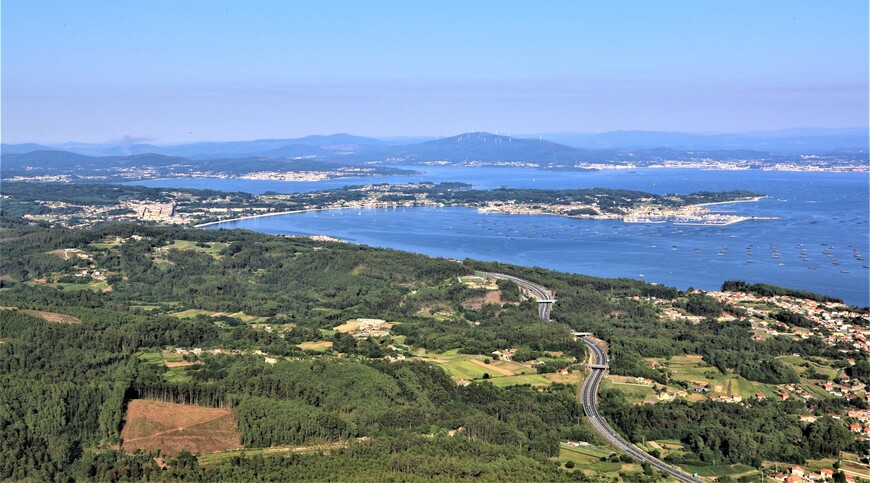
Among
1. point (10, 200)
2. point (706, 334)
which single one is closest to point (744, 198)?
point (706, 334)

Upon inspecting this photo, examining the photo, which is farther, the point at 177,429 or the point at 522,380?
the point at 522,380

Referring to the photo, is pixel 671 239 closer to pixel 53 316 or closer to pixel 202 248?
pixel 202 248

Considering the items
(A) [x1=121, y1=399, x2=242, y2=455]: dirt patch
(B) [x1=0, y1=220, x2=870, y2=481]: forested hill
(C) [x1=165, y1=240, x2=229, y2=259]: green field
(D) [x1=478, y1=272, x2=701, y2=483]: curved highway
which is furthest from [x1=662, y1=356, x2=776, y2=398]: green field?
(C) [x1=165, y1=240, x2=229, y2=259]: green field

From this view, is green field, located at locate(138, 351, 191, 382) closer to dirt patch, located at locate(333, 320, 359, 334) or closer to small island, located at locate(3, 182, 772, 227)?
dirt patch, located at locate(333, 320, 359, 334)

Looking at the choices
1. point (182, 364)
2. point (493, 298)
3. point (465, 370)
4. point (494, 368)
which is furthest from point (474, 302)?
point (182, 364)

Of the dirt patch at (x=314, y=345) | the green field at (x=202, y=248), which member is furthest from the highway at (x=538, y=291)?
the green field at (x=202, y=248)
